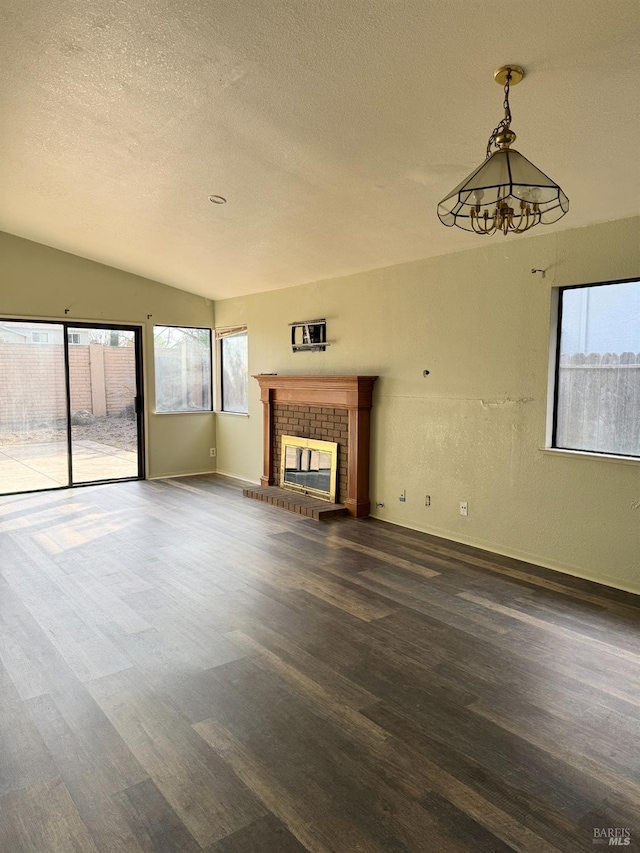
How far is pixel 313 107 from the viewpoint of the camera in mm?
2855

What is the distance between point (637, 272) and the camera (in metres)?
3.45

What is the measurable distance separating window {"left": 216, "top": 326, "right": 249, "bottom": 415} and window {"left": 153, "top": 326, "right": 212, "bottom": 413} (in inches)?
8.7

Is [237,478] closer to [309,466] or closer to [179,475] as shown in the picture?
[179,475]

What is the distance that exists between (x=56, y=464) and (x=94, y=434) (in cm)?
57

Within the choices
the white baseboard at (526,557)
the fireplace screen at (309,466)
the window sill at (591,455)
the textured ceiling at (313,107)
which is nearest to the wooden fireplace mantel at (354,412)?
the fireplace screen at (309,466)

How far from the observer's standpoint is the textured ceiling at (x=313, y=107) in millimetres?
2215

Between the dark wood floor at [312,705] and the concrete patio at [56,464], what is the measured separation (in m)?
2.47

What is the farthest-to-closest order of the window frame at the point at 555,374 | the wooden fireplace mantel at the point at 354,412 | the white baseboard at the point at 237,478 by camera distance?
the white baseboard at the point at 237,478, the wooden fireplace mantel at the point at 354,412, the window frame at the point at 555,374

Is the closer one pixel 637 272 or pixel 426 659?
pixel 426 659

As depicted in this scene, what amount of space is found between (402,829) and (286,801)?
1.26 ft

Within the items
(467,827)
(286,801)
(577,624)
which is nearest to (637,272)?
(577,624)

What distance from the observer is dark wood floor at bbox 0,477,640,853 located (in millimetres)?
1741

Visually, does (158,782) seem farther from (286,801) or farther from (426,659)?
(426,659)

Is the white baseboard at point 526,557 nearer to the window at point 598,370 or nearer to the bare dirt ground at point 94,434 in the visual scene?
the window at point 598,370
